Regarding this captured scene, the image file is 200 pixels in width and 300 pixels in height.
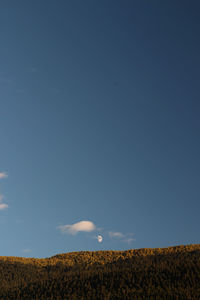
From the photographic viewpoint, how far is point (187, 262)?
26.9 metres

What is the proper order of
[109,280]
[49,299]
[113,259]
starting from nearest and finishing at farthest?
Answer: [49,299] < [109,280] < [113,259]

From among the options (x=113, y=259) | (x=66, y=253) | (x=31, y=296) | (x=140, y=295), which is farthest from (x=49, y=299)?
(x=66, y=253)

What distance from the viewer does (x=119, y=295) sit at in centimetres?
2158

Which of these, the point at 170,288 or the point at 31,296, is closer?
the point at 170,288

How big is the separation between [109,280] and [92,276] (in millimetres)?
2314

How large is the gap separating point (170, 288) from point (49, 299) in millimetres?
8381

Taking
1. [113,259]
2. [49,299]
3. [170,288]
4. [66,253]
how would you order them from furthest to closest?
[66,253] → [113,259] → [49,299] → [170,288]

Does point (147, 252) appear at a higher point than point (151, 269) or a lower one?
higher

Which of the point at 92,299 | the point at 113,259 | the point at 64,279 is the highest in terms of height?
the point at 113,259

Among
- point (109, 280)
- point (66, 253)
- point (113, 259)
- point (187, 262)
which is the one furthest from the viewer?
point (66, 253)

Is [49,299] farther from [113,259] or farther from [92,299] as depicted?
[113,259]

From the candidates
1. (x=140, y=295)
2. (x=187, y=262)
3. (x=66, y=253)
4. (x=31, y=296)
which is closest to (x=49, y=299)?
(x=31, y=296)

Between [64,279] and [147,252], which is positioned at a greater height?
[147,252]

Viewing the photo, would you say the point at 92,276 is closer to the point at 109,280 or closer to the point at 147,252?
the point at 109,280
